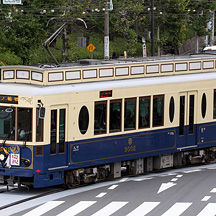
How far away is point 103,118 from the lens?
2036 centimetres

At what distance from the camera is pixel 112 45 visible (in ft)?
219

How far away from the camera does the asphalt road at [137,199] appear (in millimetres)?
17203

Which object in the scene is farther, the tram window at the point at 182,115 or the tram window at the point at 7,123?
the tram window at the point at 182,115

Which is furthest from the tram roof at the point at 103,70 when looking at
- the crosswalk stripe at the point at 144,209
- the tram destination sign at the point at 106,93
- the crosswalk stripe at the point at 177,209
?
the crosswalk stripe at the point at 177,209

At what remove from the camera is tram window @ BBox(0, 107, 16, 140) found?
1905 centimetres

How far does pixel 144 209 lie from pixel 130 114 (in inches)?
167

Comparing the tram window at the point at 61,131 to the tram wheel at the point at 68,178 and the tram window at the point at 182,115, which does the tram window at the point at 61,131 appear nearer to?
the tram wheel at the point at 68,178

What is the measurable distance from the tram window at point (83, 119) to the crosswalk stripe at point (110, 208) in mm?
2551

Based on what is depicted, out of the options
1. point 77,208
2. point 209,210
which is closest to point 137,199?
point 77,208

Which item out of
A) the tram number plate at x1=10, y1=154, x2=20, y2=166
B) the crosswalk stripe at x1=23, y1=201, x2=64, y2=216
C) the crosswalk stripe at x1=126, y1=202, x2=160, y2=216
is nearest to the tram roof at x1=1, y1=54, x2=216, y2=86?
the tram number plate at x1=10, y1=154, x2=20, y2=166

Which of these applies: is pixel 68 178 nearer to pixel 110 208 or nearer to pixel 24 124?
pixel 24 124

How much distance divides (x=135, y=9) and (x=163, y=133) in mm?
34993

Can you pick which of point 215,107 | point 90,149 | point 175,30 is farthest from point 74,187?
point 175,30

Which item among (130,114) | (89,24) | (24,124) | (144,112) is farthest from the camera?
(89,24)
